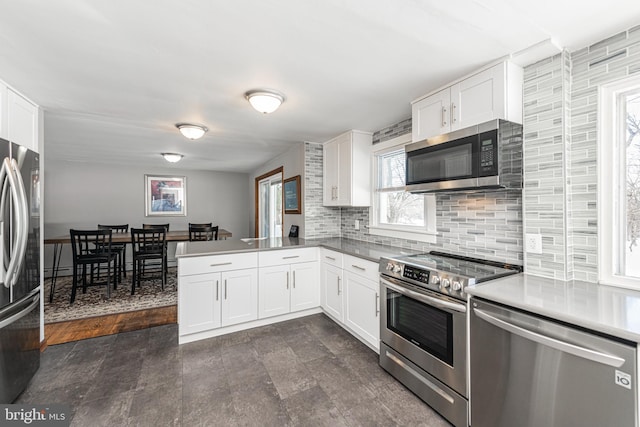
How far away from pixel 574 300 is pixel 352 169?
2368 mm

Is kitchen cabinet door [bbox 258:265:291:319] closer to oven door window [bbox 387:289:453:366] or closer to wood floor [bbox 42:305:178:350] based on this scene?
wood floor [bbox 42:305:178:350]

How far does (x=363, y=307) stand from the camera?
259 centimetres

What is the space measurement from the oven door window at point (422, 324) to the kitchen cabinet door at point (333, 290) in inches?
33.2

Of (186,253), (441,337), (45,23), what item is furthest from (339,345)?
(45,23)

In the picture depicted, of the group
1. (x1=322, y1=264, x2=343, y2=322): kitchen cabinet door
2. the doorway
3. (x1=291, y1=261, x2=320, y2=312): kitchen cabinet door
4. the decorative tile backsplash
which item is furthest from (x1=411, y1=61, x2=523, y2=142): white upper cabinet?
the doorway

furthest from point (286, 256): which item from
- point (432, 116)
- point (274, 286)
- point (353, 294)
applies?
point (432, 116)

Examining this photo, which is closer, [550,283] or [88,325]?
[550,283]

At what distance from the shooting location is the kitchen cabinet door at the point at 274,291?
118 inches

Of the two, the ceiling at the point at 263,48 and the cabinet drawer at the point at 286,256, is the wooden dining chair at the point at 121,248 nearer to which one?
the ceiling at the point at 263,48

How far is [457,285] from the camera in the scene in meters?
1.61

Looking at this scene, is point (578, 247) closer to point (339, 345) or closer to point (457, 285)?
point (457, 285)

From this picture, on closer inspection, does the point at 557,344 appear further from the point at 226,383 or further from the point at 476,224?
the point at 226,383

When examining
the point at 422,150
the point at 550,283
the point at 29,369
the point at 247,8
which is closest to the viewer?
the point at 247,8

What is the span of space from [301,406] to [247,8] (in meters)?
2.31
